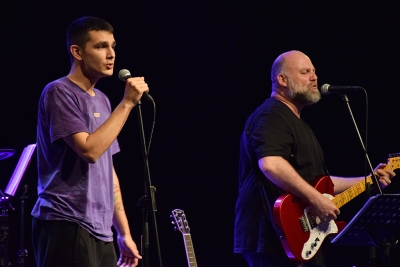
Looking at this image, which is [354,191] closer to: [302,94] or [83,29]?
[302,94]

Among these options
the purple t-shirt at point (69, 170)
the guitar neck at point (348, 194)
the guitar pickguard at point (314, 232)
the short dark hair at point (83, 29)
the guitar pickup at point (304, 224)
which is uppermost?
the short dark hair at point (83, 29)

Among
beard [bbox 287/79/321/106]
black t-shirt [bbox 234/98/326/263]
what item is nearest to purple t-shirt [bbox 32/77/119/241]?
black t-shirt [bbox 234/98/326/263]

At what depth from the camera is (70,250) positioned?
2436mm

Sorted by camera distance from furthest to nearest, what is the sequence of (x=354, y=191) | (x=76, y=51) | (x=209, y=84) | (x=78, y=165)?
(x=209, y=84) → (x=354, y=191) → (x=76, y=51) → (x=78, y=165)

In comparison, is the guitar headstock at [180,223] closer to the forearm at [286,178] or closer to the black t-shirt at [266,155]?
the black t-shirt at [266,155]

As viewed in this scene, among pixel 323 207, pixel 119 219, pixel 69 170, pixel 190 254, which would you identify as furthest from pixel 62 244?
pixel 323 207

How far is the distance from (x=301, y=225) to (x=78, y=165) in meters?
1.51

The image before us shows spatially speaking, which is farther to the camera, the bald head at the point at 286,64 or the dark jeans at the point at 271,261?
the bald head at the point at 286,64

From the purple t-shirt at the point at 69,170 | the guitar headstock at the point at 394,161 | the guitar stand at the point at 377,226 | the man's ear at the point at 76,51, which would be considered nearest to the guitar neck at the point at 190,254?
the guitar stand at the point at 377,226

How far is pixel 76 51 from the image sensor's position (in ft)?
9.07

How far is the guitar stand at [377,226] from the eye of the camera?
2922 millimetres

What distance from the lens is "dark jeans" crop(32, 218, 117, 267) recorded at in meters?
2.42

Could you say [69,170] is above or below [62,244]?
above

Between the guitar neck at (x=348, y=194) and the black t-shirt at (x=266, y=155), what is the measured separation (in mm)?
229
